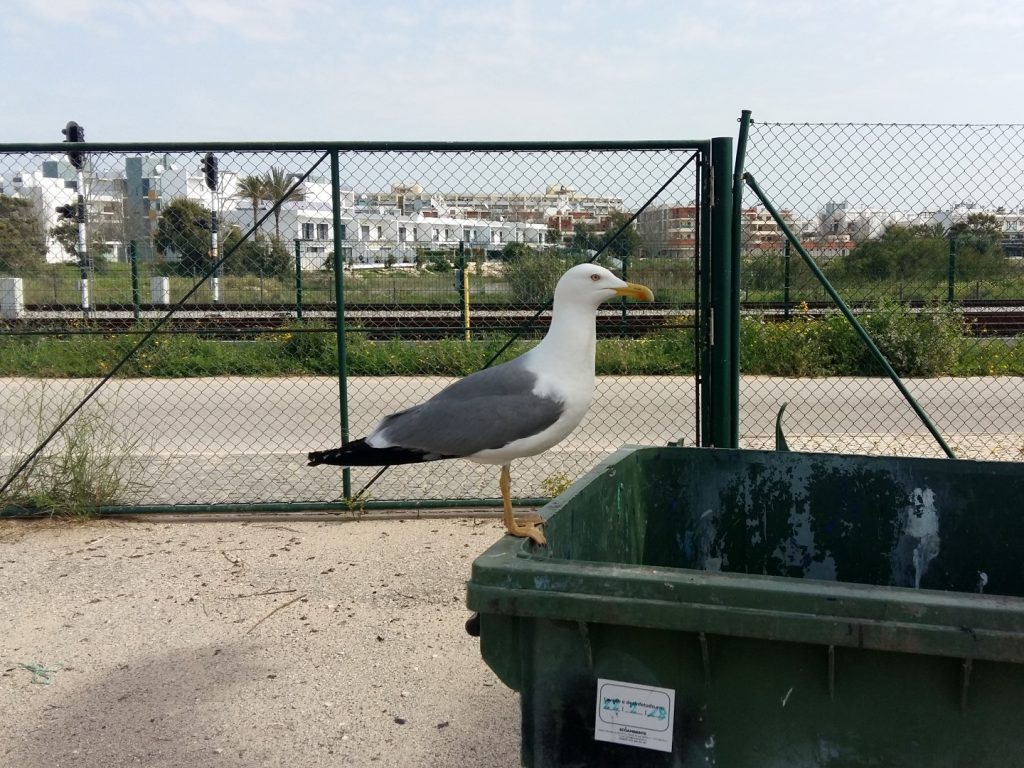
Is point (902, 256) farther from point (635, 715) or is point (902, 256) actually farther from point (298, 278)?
point (635, 715)

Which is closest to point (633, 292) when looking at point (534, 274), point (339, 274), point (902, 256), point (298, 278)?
point (339, 274)

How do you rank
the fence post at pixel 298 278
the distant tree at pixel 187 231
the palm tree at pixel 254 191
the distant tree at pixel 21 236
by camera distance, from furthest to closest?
the fence post at pixel 298 278 < the distant tree at pixel 187 231 < the distant tree at pixel 21 236 < the palm tree at pixel 254 191

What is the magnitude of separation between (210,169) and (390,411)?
389 centimetres

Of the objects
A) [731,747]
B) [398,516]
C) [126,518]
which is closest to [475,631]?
[731,747]

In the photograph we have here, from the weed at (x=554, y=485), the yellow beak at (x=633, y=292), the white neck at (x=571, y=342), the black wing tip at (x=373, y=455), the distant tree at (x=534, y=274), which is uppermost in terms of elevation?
the distant tree at (x=534, y=274)

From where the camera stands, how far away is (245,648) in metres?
4.16

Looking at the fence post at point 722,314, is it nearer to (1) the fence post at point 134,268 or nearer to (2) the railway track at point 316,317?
(2) the railway track at point 316,317

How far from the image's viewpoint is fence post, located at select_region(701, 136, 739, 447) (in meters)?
5.33

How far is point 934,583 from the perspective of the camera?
2965 millimetres

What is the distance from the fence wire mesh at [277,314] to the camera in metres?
6.20

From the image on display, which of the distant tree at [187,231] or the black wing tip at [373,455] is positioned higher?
the distant tree at [187,231]

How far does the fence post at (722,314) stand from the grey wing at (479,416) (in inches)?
90.4

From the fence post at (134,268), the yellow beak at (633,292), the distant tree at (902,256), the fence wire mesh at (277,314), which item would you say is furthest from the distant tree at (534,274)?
the distant tree at (902,256)

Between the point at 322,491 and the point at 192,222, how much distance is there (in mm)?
3397
